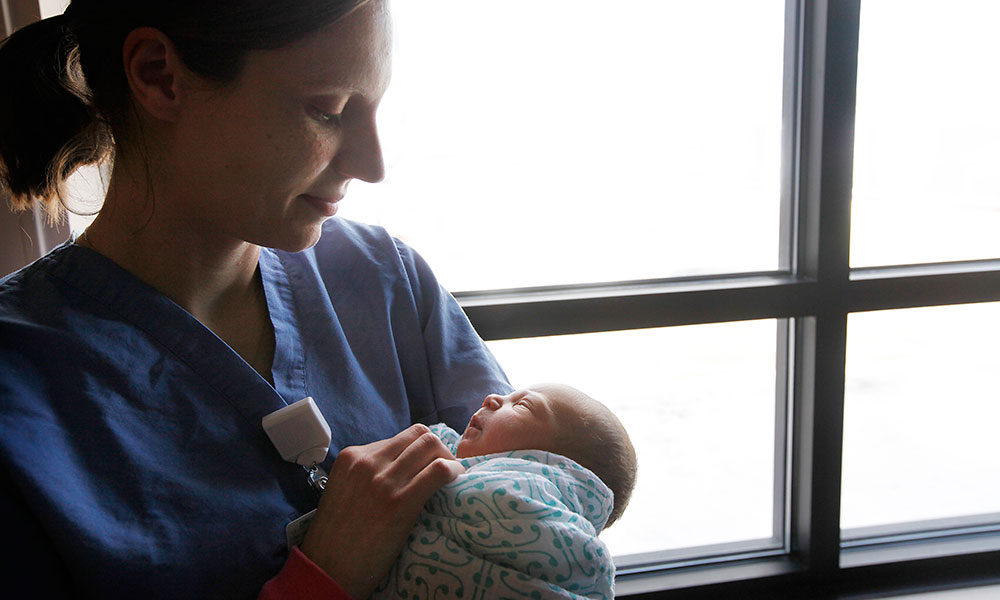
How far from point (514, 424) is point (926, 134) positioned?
4.19 ft


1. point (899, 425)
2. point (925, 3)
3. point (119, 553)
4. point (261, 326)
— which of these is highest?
point (925, 3)

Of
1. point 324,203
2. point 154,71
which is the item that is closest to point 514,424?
point 324,203

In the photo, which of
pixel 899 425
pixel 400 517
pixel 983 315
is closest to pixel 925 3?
pixel 983 315

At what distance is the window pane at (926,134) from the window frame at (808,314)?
89 millimetres

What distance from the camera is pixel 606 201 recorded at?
5.18 ft

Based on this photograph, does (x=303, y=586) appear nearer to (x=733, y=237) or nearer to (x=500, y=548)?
(x=500, y=548)

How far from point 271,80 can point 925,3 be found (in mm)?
1466

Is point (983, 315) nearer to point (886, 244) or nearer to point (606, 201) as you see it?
point (886, 244)

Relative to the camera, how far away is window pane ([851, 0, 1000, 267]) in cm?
158

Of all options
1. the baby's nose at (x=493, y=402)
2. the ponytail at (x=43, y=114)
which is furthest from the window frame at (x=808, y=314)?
the ponytail at (x=43, y=114)

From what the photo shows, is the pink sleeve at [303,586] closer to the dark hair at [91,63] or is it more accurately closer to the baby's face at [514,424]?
the baby's face at [514,424]

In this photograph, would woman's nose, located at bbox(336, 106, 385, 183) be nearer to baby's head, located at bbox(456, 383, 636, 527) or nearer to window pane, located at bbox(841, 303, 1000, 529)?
baby's head, located at bbox(456, 383, 636, 527)

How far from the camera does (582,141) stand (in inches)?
60.4

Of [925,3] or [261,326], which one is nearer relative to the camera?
[261,326]
